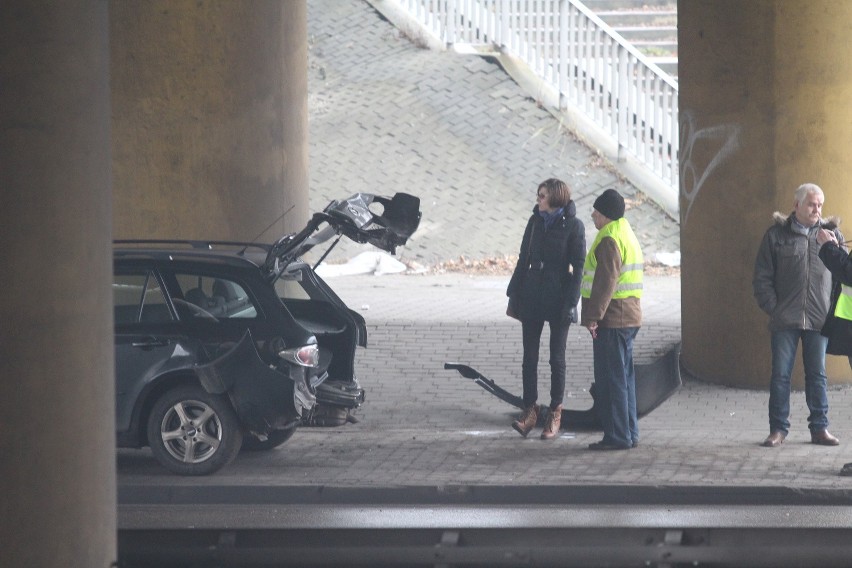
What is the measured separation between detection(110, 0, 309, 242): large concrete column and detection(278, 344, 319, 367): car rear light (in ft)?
13.5

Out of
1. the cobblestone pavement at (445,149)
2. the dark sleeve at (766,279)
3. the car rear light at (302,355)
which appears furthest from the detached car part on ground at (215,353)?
the cobblestone pavement at (445,149)

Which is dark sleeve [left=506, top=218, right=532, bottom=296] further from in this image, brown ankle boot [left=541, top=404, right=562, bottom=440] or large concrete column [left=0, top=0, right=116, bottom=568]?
large concrete column [left=0, top=0, right=116, bottom=568]

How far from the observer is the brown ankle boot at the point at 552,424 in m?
10.5

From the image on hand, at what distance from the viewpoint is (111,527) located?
580cm

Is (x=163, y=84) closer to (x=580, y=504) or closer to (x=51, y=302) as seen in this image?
(x=580, y=504)

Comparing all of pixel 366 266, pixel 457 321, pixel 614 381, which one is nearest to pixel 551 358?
→ pixel 614 381

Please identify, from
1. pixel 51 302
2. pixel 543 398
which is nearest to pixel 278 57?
pixel 543 398

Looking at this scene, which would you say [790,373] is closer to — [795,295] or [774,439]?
[774,439]

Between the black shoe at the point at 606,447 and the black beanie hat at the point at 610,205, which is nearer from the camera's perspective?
the black beanie hat at the point at 610,205

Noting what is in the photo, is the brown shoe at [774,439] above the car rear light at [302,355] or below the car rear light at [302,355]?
below

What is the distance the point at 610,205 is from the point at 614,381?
1.28 meters

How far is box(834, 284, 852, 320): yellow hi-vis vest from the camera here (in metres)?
9.05

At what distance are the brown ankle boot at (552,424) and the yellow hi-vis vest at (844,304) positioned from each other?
2.36 metres

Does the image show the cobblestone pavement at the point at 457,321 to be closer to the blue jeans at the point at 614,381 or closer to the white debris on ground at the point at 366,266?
the blue jeans at the point at 614,381
